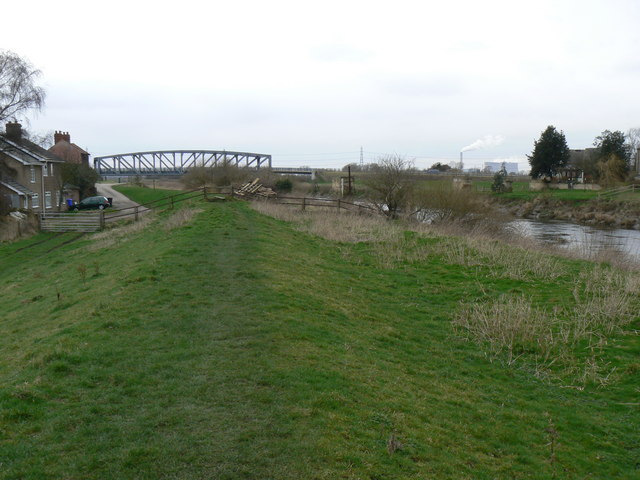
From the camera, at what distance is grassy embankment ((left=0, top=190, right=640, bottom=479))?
575 cm

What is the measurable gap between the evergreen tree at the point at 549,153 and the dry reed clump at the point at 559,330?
217ft

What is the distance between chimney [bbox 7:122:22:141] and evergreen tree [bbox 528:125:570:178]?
204ft

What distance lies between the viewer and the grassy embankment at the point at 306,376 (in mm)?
5750

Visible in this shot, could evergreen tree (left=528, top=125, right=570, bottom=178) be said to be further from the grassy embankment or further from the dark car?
the grassy embankment

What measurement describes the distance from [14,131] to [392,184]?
27.9 metres

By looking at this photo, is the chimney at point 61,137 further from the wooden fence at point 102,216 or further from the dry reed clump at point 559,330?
the dry reed clump at point 559,330

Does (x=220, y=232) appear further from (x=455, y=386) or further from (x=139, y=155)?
(x=139, y=155)

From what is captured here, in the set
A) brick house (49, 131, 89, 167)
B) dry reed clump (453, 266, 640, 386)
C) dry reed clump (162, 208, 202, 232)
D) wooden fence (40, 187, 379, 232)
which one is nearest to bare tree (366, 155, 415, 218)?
wooden fence (40, 187, 379, 232)

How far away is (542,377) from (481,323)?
235 centimetres

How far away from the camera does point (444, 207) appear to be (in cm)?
3672

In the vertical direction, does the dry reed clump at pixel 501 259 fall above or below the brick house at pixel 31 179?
below

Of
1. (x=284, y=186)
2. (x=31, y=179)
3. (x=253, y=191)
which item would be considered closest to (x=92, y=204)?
(x=31, y=179)

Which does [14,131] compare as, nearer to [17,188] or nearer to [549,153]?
[17,188]

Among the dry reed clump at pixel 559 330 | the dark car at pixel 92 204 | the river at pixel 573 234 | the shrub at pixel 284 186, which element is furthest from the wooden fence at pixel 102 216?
the dry reed clump at pixel 559 330
